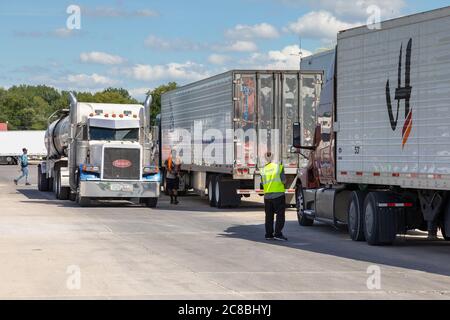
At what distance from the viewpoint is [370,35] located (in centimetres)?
1691

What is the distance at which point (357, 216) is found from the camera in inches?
690

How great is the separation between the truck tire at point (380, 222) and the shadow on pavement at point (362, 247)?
183 millimetres

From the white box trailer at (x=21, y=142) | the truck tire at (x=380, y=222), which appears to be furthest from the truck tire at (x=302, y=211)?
the white box trailer at (x=21, y=142)

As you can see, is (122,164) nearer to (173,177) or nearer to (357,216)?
(173,177)

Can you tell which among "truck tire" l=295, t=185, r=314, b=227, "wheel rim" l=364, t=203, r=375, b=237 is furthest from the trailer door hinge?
"truck tire" l=295, t=185, r=314, b=227

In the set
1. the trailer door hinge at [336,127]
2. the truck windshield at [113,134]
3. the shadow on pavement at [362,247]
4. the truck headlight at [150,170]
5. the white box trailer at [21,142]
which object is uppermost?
the white box trailer at [21,142]

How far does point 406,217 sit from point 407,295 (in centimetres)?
602

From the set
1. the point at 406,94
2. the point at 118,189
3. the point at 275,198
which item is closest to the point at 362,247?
the point at 275,198

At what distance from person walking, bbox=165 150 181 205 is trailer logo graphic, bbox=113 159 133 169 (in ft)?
8.96

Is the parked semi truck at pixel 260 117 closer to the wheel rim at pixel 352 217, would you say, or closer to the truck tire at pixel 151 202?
the truck tire at pixel 151 202

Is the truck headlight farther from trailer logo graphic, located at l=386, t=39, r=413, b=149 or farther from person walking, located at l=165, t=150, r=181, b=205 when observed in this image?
trailer logo graphic, located at l=386, t=39, r=413, b=149

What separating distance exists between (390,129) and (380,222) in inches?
67.5

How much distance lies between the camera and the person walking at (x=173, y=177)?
30.7 m
